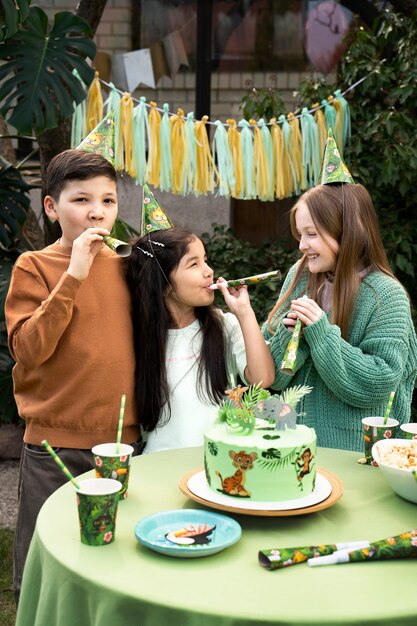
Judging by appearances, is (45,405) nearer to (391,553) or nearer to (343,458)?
(343,458)

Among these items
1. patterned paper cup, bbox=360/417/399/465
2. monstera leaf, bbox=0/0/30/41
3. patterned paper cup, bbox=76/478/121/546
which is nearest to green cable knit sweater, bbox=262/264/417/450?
patterned paper cup, bbox=360/417/399/465

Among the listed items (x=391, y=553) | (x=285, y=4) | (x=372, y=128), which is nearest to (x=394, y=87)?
(x=372, y=128)

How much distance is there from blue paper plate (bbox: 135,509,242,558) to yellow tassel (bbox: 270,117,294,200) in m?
2.77

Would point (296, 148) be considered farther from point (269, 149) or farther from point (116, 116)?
point (116, 116)

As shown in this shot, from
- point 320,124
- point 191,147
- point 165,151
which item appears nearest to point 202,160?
point 191,147

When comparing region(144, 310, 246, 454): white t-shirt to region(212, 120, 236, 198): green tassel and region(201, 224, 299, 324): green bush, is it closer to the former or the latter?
region(212, 120, 236, 198): green tassel

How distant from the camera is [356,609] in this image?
1.32 metres

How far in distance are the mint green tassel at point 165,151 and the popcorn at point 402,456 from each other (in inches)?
95.2

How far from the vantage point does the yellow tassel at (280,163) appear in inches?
165

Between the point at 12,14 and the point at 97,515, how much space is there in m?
2.64

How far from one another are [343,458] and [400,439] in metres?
0.20

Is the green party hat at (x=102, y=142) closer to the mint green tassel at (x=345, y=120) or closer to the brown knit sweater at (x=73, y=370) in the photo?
the brown knit sweater at (x=73, y=370)

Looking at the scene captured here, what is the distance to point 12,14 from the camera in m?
3.52

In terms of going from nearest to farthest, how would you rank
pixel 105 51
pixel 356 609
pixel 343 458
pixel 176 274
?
pixel 356 609 < pixel 343 458 < pixel 176 274 < pixel 105 51
